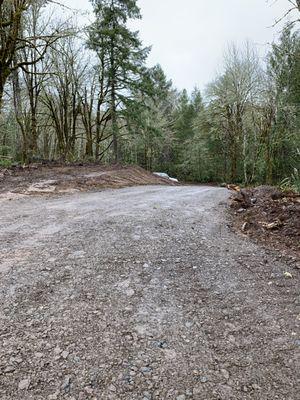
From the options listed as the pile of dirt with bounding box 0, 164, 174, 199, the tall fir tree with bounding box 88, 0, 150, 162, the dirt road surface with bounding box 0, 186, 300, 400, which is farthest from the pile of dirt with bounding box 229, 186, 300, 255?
the tall fir tree with bounding box 88, 0, 150, 162

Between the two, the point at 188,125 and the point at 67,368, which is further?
the point at 188,125

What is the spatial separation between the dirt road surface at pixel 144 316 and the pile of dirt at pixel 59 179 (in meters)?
3.90

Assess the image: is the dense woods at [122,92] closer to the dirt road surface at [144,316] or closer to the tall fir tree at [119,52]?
the tall fir tree at [119,52]

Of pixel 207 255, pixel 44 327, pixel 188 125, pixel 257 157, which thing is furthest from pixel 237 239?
pixel 188 125

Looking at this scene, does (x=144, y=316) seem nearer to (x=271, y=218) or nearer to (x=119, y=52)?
(x=271, y=218)

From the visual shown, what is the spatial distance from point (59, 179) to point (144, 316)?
24.1ft

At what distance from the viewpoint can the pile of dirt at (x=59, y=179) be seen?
319 inches

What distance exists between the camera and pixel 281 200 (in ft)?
20.0

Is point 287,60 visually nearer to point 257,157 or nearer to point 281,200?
point 257,157

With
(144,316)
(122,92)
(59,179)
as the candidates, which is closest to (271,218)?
(144,316)

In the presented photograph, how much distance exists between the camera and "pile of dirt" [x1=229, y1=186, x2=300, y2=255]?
14.1 feet

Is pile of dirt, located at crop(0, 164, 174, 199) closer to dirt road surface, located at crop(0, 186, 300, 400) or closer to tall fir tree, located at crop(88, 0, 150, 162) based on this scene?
dirt road surface, located at crop(0, 186, 300, 400)

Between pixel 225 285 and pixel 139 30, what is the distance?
1750 centimetres

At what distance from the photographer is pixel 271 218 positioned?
16.8 feet
